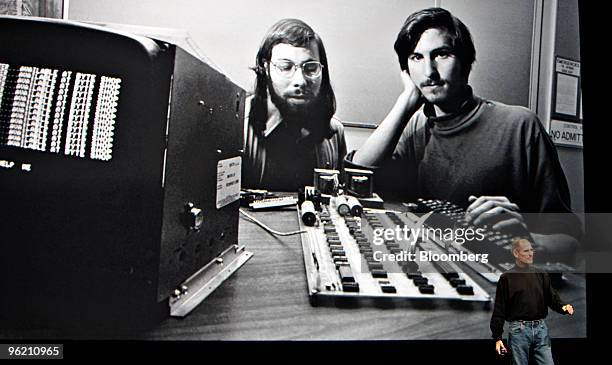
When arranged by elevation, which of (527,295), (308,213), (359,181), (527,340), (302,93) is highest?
(302,93)

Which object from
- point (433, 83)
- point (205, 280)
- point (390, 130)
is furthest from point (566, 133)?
point (205, 280)

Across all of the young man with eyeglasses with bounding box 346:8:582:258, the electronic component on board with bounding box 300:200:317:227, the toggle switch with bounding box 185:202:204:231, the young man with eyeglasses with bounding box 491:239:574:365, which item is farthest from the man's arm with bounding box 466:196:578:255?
the toggle switch with bounding box 185:202:204:231

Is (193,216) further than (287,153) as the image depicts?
No

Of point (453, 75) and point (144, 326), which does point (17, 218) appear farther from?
point (453, 75)

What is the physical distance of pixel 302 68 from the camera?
1.43 meters

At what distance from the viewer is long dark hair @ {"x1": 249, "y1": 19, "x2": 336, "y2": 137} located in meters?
1.38

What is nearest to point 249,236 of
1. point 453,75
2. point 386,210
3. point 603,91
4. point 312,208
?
point 312,208

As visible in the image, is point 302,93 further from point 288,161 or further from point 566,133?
point 566,133

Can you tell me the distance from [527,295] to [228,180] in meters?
0.70

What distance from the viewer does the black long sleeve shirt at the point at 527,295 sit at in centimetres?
97

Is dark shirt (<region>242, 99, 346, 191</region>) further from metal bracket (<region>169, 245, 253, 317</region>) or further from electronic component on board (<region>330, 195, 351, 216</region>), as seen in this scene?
metal bracket (<region>169, 245, 253, 317</region>)

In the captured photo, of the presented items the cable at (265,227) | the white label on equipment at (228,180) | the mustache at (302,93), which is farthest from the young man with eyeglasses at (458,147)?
the white label on equipment at (228,180)

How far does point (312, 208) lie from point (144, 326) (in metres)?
0.65

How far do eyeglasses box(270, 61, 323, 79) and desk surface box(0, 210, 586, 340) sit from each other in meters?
0.66
